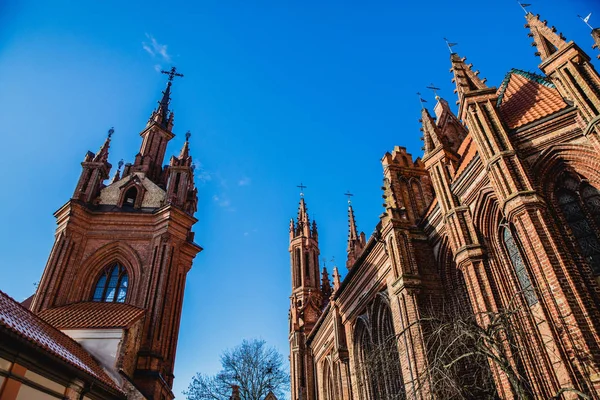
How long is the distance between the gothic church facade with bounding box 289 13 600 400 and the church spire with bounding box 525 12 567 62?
5 centimetres

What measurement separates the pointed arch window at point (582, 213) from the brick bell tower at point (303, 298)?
23910mm

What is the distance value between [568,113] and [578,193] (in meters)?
2.34

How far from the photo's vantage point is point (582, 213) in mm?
10914

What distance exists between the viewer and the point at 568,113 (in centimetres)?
1164

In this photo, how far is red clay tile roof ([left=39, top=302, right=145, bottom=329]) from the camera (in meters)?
17.4

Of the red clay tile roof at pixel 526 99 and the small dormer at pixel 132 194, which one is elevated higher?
the small dormer at pixel 132 194

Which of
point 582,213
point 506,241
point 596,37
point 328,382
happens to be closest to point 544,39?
point 596,37

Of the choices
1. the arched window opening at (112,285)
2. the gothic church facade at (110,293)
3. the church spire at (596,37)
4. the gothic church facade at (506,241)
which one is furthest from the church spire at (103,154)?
the church spire at (596,37)

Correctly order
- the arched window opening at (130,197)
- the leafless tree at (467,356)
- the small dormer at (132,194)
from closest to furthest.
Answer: the leafless tree at (467,356) → the small dormer at (132,194) → the arched window opening at (130,197)

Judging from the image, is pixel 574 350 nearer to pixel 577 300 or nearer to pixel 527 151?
pixel 577 300

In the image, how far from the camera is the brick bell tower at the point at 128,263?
18019 millimetres

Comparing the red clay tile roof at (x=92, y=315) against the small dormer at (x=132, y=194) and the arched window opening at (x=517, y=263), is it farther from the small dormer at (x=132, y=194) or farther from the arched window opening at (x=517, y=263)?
the arched window opening at (x=517, y=263)

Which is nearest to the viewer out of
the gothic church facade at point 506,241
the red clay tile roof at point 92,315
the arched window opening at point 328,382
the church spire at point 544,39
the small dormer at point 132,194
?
the gothic church facade at point 506,241

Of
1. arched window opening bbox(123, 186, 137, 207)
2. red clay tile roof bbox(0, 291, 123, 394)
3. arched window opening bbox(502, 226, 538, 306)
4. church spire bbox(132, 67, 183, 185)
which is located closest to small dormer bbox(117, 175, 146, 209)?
arched window opening bbox(123, 186, 137, 207)
